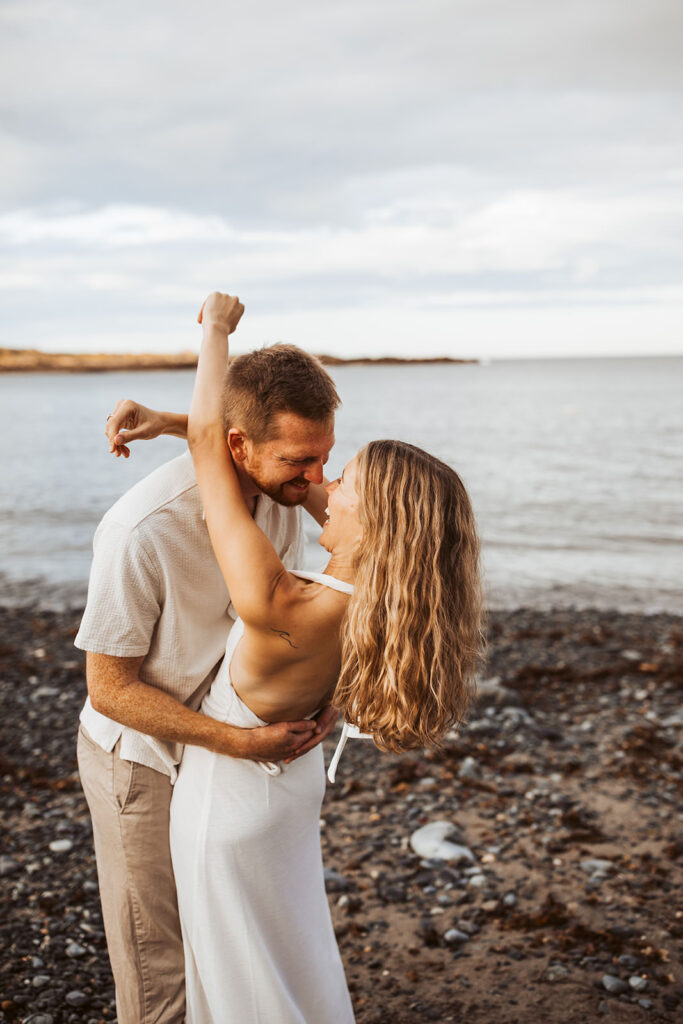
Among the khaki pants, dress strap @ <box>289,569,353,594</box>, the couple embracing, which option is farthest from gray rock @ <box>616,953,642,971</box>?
dress strap @ <box>289,569,353,594</box>

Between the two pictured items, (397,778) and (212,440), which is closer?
(212,440)

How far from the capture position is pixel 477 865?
17.6 feet

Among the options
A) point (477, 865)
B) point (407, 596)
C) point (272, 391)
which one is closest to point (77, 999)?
point (477, 865)

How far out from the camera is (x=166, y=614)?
295 cm

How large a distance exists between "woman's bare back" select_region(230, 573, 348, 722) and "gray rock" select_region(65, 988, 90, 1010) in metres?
2.35

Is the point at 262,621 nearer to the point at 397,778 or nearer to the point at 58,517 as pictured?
the point at 397,778

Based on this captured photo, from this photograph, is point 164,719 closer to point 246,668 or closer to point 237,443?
point 246,668

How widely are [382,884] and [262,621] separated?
3.42 metres

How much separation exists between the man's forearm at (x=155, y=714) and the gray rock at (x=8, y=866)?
3052 millimetres

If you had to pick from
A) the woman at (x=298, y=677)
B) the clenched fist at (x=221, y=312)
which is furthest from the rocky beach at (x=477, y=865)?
the clenched fist at (x=221, y=312)

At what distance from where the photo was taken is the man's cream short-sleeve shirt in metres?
2.84

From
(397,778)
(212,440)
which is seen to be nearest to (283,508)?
(212,440)

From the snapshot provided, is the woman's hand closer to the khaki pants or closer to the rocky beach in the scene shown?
the khaki pants

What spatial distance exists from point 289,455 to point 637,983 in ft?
11.2
